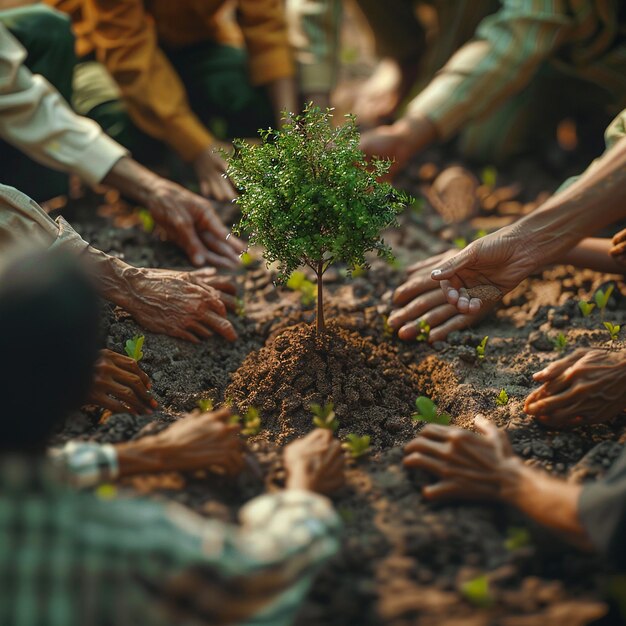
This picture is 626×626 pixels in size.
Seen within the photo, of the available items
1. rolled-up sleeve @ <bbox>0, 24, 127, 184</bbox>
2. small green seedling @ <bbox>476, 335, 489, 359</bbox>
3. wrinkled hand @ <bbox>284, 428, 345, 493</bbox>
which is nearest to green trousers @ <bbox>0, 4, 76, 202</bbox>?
rolled-up sleeve @ <bbox>0, 24, 127, 184</bbox>

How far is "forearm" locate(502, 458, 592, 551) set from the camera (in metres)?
2.17

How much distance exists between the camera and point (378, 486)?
8.33 feet

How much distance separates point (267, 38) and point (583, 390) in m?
2.79

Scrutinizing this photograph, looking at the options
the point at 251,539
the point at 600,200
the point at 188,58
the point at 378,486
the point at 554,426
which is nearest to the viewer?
the point at 251,539

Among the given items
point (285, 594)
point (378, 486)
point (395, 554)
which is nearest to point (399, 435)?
point (378, 486)

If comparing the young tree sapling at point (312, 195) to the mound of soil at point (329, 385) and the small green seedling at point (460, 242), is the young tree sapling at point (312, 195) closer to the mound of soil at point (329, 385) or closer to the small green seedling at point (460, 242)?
the mound of soil at point (329, 385)

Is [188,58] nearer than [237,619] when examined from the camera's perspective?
No

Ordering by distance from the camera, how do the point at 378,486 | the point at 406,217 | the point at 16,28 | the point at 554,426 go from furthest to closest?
the point at 406,217 → the point at 16,28 → the point at 554,426 → the point at 378,486

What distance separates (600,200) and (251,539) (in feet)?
6.82

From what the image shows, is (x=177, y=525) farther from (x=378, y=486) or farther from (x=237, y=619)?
(x=378, y=486)

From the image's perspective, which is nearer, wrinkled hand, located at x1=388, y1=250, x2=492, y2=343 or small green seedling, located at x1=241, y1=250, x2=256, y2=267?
wrinkled hand, located at x1=388, y1=250, x2=492, y2=343

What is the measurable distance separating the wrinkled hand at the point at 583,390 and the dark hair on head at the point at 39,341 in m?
1.69

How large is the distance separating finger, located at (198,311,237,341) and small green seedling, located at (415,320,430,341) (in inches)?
30.9

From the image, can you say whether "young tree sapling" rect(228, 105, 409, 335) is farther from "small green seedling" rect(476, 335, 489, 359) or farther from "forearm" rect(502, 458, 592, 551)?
"forearm" rect(502, 458, 592, 551)
